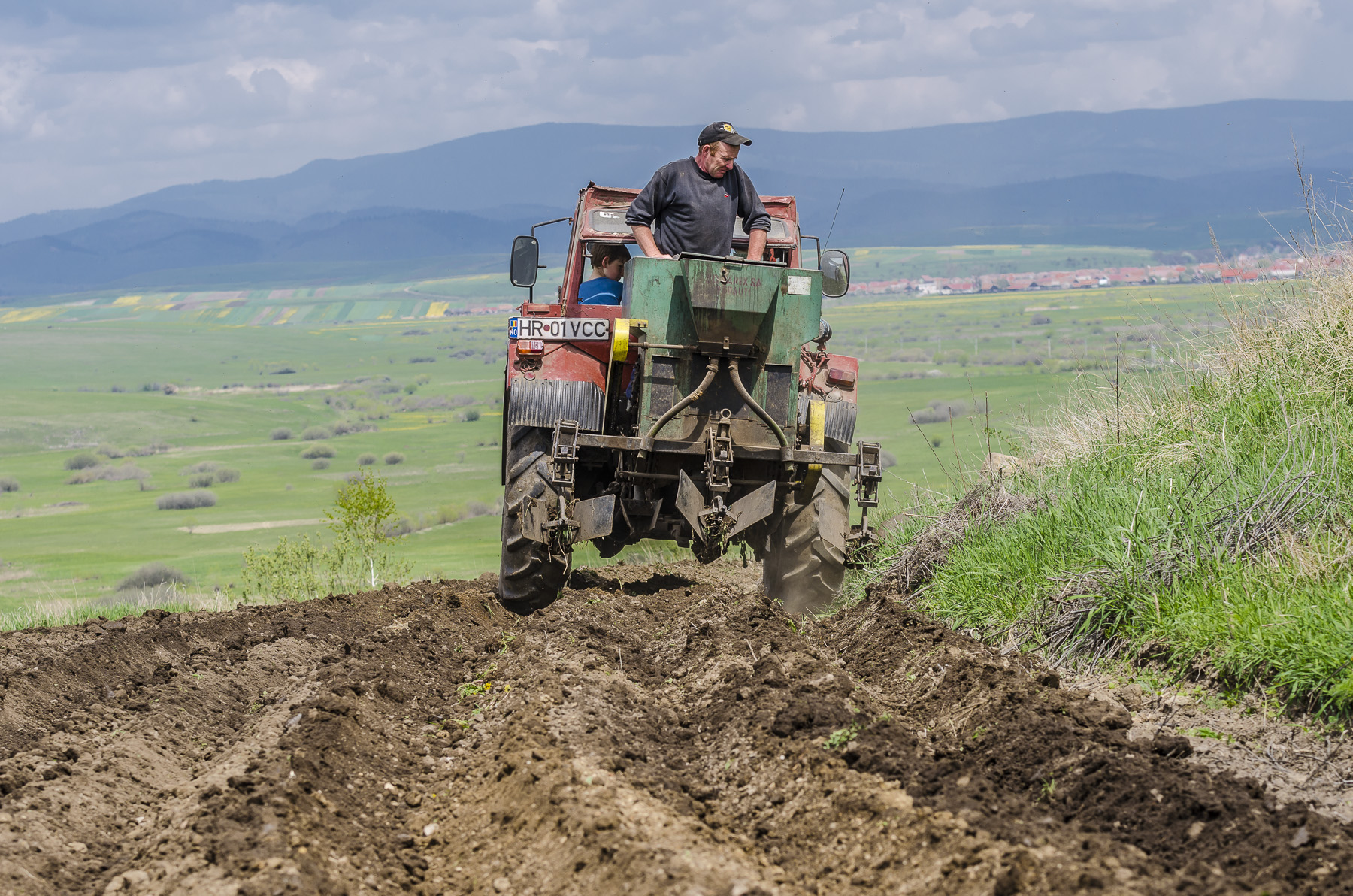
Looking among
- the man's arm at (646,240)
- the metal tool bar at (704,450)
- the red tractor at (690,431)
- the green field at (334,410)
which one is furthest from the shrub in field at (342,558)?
the man's arm at (646,240)

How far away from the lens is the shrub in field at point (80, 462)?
68.9m

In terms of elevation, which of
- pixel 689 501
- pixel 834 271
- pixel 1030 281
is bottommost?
pixel 689 501

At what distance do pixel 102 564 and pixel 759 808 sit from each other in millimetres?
30043

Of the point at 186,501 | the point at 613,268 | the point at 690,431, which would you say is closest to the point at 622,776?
the point at 690,431

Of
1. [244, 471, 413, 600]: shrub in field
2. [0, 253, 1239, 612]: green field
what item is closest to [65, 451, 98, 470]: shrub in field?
[0, 253, 1239, 612]: green field

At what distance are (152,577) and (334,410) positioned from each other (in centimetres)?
7874

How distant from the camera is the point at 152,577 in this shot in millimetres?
21859

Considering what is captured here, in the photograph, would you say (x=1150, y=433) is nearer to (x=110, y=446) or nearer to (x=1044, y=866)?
(x=1044, y=866)

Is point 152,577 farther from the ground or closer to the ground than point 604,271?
closer to the ground

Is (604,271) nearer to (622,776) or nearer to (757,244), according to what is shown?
(757,244)

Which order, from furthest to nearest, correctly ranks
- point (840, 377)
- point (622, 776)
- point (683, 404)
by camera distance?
1. point (840, 377)
2. point (683, 404)
3. point (622, 776)

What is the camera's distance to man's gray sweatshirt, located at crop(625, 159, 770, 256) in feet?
25.7

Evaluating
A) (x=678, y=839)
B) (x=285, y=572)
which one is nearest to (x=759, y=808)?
(x=678, y=839)

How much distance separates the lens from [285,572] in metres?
13.7
